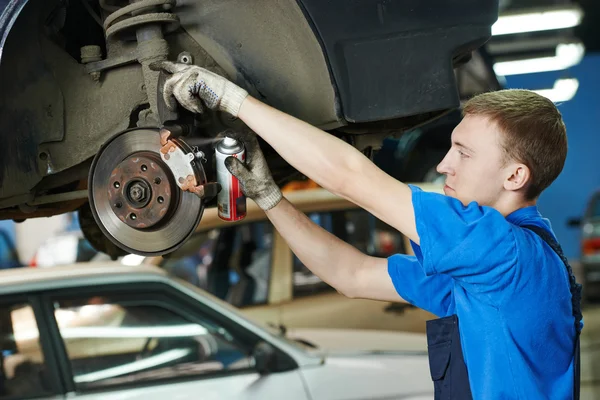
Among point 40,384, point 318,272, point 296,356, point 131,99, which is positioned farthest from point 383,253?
point 131,99

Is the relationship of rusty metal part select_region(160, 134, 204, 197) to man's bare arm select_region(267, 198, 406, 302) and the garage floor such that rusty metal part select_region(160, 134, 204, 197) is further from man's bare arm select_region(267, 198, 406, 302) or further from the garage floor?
the garage floor

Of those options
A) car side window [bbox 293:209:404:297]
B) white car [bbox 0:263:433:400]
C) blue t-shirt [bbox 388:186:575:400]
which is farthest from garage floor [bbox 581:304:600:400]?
blue t-shirt [bbox 388:186:575:400]

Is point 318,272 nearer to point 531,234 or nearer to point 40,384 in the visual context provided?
point 531,234

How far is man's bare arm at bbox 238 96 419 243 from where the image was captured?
1.61 meters

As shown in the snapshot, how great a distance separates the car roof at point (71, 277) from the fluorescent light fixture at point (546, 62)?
23.1ft

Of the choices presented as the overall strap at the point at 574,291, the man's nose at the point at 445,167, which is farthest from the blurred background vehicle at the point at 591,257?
the man's nose at the point at 445,167

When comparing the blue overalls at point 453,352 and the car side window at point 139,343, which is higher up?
the blue overalls at point 453,352

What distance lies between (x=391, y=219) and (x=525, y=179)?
29 cm

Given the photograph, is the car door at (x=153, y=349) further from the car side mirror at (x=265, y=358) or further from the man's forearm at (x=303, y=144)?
the man's forearm at (x=303, y=144)

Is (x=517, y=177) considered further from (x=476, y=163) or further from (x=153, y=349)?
(x=153, y=349)

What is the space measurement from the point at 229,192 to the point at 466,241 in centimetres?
51

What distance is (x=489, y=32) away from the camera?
1.67 meters

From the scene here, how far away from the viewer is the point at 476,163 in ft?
5.44

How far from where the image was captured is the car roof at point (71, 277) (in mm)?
3031
